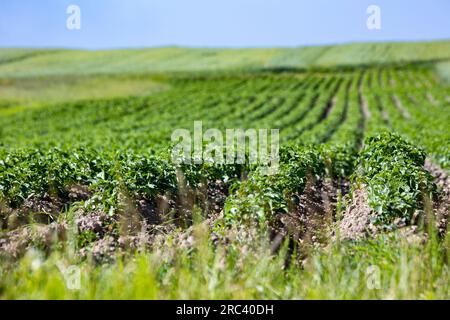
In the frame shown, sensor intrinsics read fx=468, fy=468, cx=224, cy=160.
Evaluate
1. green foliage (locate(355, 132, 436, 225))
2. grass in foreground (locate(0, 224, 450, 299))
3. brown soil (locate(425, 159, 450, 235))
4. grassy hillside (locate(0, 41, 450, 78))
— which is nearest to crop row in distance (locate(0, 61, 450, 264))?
green foliage (locate(355, 132, 436, 225))

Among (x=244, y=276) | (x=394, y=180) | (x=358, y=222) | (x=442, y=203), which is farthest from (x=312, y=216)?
(x=244, y=276)

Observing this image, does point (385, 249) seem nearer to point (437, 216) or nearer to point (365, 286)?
point (365, 286)

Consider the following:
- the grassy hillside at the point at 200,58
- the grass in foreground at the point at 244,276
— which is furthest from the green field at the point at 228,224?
the grassy hillside at the point at 200,58

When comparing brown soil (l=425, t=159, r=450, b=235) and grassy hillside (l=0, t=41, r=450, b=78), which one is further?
grassy hillside (l=0, t=41, r=450, b=78)

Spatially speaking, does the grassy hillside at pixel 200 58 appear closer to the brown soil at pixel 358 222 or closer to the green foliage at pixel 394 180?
the green foliage at pixel 394 180

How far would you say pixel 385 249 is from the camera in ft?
15.7

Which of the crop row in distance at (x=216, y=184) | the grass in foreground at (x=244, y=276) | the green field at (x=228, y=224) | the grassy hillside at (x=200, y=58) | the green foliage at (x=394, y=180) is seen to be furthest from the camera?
the grassy hillside at (x=200, y=58)

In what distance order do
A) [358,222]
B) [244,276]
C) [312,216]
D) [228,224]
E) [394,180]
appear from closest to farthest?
1. [244,276]
2. [228,224]
3. [358,222]
4. [394,180]
5. [312,216]

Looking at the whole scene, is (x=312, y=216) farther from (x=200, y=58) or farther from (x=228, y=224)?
(x=200, y=58)

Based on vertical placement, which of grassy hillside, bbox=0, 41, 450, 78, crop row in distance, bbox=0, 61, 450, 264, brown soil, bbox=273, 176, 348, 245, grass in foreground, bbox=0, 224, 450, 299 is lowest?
brown soil, bbox=273, 176, 348, 245

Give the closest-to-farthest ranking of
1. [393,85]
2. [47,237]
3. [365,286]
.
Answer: [365,286] → [47,237] → [393,85]

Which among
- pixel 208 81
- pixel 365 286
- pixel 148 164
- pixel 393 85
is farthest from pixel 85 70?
pixel 365 286

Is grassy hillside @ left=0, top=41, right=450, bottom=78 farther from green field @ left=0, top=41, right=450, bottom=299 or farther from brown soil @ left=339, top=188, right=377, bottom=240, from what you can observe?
brown soil @ left=339, top=188, right=377, bottom=240
